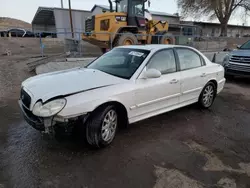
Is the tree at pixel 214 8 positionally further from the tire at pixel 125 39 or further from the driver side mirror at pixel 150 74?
the driver side mirror at pixel 150 74

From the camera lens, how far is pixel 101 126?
2758 mm

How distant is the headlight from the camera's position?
245 centimetres

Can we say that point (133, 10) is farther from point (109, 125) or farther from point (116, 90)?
point (109, 125)

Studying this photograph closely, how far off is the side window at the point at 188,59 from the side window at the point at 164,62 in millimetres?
254

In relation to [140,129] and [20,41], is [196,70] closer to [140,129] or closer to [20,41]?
[140,129]

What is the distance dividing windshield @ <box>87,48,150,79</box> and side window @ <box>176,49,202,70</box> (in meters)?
0.88

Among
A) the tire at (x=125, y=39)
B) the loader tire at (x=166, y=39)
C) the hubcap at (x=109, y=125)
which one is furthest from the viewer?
the loader tire at (x=166, y=39)

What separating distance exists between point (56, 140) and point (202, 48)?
1282 cm

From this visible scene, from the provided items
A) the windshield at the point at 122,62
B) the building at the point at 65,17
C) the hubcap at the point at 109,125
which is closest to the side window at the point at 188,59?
the windshield at the point at 122,62

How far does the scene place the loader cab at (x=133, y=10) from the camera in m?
10.5

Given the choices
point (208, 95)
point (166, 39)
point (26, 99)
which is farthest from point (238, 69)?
point (26, 99)

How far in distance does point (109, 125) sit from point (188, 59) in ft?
7.80

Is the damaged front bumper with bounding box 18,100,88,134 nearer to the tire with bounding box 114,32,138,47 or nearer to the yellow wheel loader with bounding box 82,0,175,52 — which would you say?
the yellow wheel loader with bounding box 82,0,175,52

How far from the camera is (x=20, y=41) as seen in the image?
20375 millimetres
